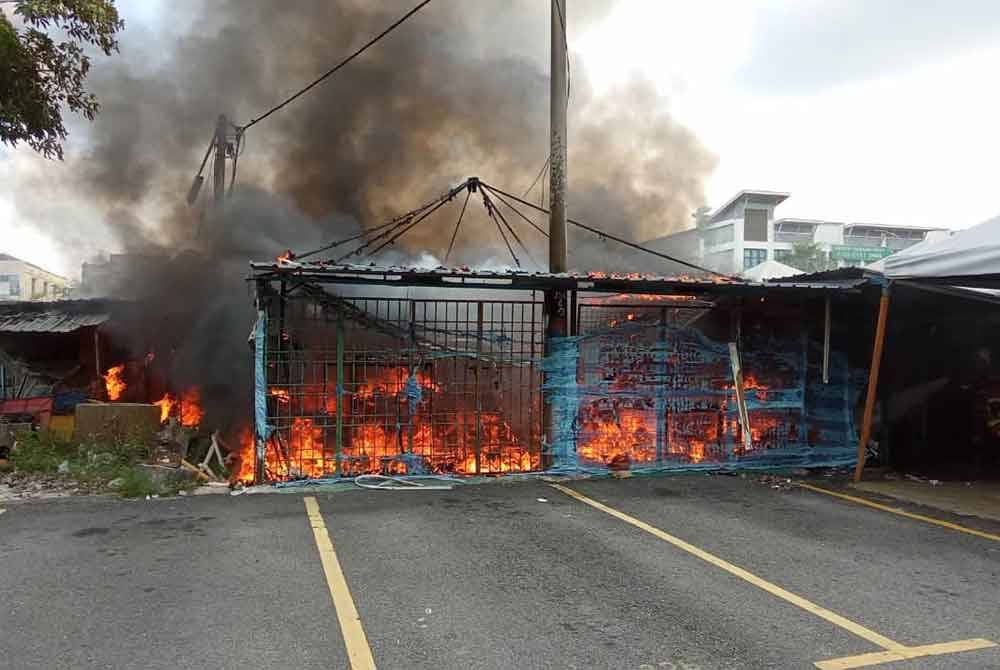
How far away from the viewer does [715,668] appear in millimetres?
3279

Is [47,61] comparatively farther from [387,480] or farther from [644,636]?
[644,636]

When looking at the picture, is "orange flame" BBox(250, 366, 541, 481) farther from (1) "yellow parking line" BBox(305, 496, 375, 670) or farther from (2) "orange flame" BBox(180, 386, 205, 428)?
(2) "orange flame" BBox(180, 386, 205, 428)

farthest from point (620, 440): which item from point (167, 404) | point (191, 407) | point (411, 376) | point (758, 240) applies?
point (758, 240)

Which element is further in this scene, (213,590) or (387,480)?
(387,480)

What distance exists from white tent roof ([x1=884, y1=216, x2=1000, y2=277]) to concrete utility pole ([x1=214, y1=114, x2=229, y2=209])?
13.9 meters

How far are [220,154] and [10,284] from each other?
174 ft

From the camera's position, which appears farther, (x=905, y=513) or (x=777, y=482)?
(x=777, y=482)

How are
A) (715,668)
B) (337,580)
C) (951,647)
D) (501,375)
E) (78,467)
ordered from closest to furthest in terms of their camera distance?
(715,668), (951,647), (337,580), (78,467), (501,375)

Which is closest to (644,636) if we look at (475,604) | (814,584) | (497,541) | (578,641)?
(578,641)

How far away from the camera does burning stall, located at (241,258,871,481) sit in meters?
7.66

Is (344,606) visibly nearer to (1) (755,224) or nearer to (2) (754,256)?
(2) (754,256)

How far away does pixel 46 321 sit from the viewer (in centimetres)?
1184

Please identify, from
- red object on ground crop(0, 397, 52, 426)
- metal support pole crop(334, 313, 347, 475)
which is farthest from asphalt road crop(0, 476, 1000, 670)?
red object on ground crop(0, 397, 52, 426)

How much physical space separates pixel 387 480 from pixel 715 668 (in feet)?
16.2
